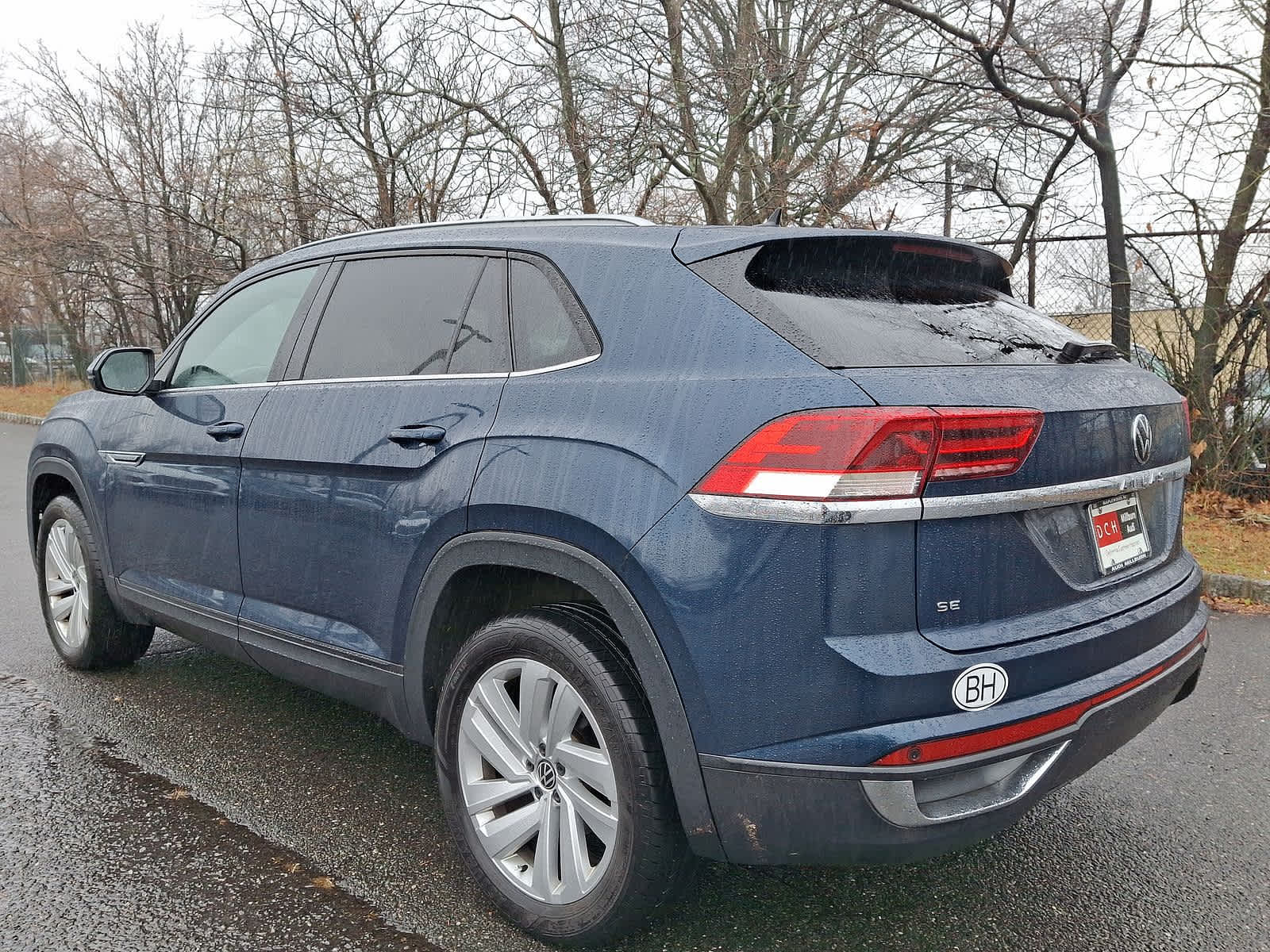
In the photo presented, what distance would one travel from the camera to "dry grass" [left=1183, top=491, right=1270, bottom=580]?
252 inches

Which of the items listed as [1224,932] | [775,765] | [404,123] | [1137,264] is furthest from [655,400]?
[404,123]

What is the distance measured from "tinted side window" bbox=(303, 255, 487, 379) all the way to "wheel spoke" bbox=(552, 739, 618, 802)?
1096 mm

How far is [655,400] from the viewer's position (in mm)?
2262

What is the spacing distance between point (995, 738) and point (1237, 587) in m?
4.88

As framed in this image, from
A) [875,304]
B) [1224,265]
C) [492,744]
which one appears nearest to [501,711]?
[492,744]

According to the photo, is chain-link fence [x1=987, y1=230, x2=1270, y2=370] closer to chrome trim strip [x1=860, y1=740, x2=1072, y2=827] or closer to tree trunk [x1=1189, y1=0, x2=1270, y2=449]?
tree trunk [x1=1189, y1=0, x2=1270, y2=449]

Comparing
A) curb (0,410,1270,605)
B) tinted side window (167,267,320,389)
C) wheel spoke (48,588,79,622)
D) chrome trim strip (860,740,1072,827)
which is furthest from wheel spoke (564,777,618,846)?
curb (0,410,1270,605)

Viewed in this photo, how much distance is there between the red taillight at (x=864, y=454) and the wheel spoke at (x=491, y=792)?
954 mm

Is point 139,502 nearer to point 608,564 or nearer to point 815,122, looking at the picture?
point 608,564

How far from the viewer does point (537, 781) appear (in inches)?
98.3

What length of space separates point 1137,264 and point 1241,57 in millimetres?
1629

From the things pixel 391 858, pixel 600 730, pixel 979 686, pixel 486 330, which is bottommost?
pixel 391 858

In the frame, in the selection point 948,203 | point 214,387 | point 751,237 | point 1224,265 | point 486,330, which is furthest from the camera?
point 948,203

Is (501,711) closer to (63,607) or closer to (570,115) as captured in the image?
(63,607)
